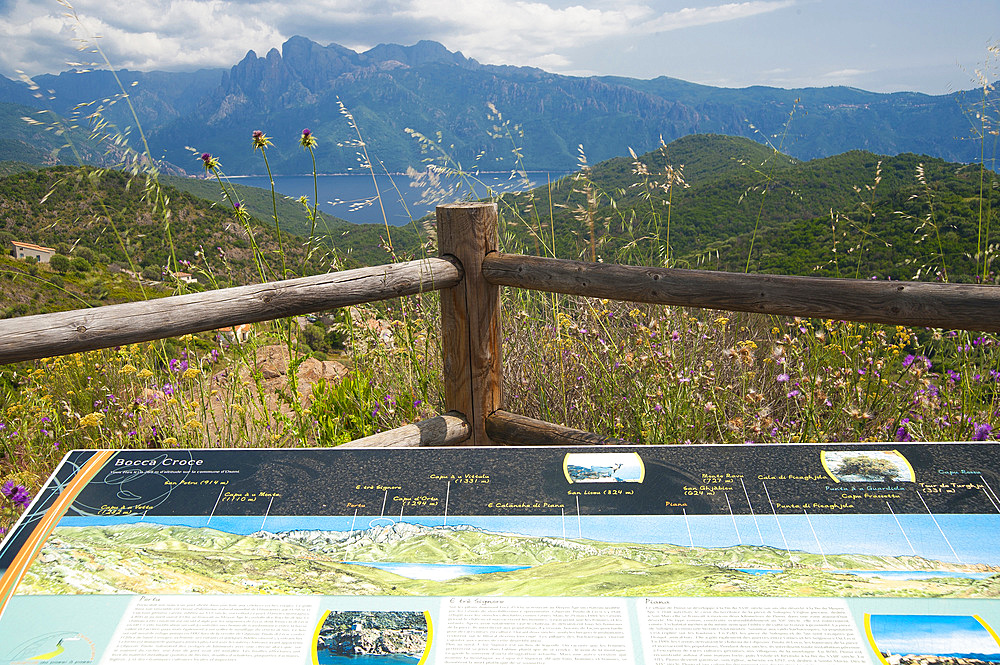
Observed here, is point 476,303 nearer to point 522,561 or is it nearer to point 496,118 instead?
point 522,561

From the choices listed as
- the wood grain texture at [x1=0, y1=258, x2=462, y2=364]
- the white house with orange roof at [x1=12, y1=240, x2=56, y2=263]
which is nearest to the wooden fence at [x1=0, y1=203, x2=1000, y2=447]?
the wood grain texture at [x1=0, y1=258, x2=462, y2=364]

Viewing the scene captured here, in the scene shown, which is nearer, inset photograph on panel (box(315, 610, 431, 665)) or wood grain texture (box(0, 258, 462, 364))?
inset photograph on panel (box(315, 610, 431, 665))

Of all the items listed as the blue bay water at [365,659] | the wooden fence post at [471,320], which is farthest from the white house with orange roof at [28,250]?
the blue bay water at [365,659]

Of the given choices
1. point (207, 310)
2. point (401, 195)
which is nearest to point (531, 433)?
point (207, 310)

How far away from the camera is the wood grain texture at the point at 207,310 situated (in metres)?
1.52

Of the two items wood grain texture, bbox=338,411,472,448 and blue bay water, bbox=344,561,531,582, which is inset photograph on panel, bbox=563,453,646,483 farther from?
wood grain texture, bbox=338,411,472,448

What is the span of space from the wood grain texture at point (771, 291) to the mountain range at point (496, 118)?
776 millimetres

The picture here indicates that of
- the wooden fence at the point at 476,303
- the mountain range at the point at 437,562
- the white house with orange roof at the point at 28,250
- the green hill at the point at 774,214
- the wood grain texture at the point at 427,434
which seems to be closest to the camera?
the mountain range at the point at 437,562

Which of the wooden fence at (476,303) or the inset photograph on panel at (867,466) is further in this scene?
the wooden fence at (476,303)

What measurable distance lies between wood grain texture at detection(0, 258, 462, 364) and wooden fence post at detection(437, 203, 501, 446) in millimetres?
81

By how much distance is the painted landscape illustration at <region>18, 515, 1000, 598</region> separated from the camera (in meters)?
1.08

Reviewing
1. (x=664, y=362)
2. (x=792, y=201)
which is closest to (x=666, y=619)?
(x=664, y=362)

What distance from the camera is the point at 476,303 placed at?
97.7 inches

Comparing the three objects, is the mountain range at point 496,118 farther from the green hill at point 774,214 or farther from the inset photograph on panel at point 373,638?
the inset photograph on panel at point 373,638
